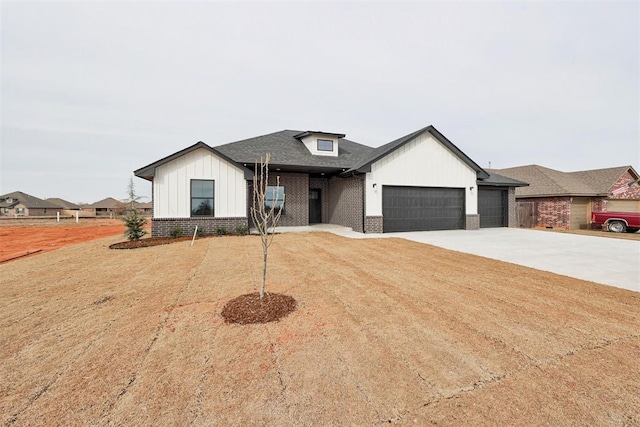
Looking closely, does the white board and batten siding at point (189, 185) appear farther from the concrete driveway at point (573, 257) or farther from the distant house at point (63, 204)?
the distant house at point (63, 204)

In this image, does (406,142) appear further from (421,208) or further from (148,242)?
(148,242)

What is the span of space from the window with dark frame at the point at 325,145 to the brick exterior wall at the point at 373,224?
604 centimetres

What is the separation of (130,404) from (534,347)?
4.33m

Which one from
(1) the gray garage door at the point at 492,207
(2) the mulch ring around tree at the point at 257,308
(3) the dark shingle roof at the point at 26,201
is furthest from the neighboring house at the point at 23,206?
(1) the gray garage door at the point at 492,207

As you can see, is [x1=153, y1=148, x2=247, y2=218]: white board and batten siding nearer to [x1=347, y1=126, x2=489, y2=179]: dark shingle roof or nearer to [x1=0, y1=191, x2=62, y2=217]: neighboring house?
[x1=347, y1=126, x2=489, y2=179]: dark shingle roof

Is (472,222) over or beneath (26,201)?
beneath

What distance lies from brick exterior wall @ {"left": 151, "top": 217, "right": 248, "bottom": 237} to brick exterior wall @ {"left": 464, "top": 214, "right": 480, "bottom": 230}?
13.4m

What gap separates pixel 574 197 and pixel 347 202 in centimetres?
1828

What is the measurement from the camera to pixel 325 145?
17094 millimetres

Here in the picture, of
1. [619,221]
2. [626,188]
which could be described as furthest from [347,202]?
[626,188]

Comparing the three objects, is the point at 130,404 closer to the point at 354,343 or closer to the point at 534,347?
the point at 354,343

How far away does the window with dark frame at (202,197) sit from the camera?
12531 mm

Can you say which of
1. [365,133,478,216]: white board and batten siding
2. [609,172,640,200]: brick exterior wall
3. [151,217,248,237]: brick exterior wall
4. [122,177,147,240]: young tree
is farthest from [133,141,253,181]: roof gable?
[609,172,640,200]: brick exterior wall

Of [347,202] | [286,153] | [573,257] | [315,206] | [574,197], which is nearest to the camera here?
[573,257]
